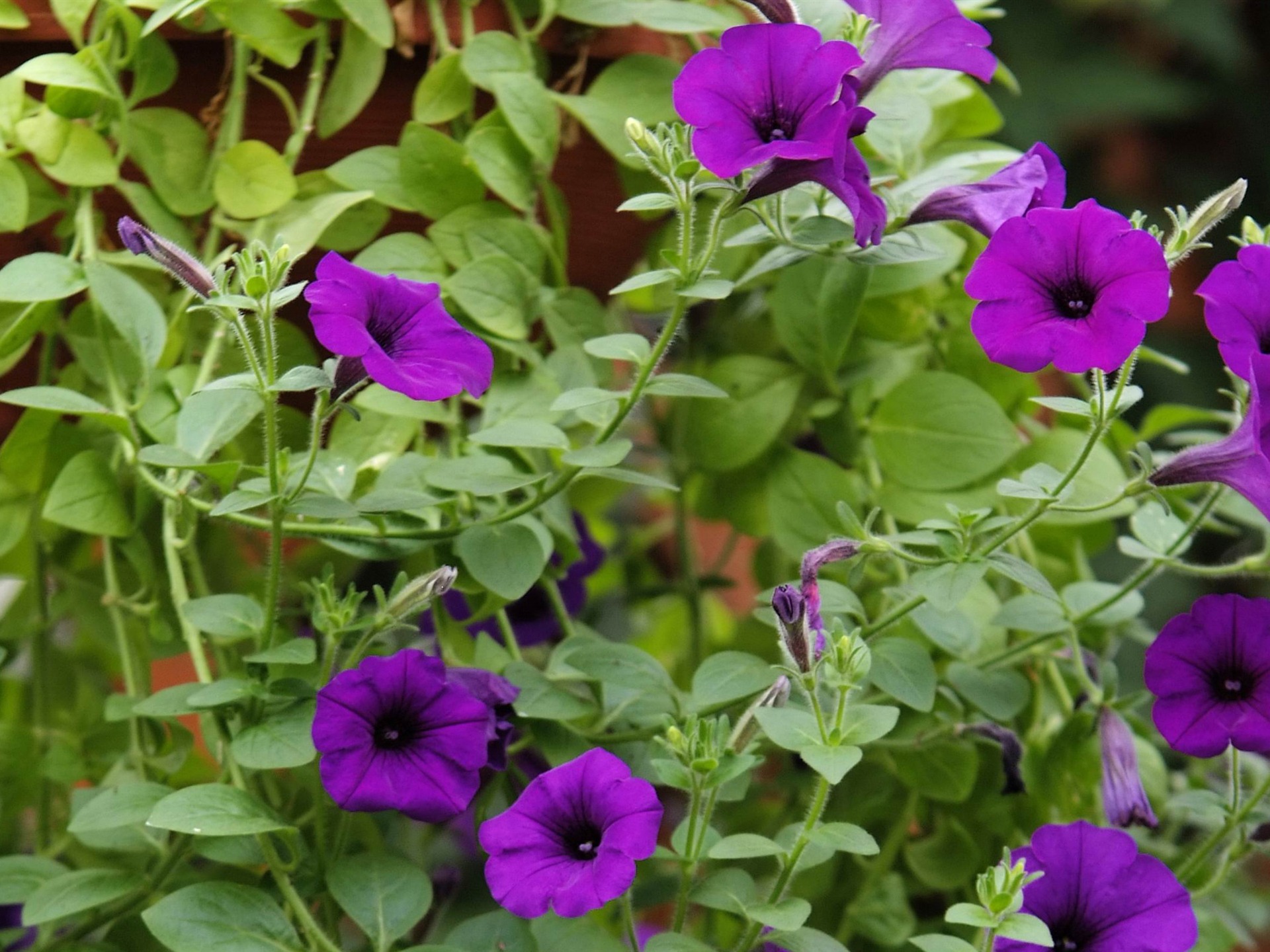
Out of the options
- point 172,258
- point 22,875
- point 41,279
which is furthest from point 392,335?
point 22,875

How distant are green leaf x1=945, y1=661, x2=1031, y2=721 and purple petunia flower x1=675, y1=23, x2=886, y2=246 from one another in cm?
22

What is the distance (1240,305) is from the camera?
478mm

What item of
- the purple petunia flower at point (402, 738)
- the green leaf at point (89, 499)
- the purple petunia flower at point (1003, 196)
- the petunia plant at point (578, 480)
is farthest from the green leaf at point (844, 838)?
the green leaf at point (89, 499)

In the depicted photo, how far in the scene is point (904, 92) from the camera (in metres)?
0.67

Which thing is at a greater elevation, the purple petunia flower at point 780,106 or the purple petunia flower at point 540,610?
the purple petunia flower at point 780,106

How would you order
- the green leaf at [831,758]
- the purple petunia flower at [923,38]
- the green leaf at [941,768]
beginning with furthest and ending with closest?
the green leaf at [941,768] → the purple petunia flower at [923,38] → the green leaf at [831,758]

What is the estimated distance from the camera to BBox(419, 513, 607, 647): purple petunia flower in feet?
2.33

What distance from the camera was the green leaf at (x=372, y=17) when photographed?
23.7 inches

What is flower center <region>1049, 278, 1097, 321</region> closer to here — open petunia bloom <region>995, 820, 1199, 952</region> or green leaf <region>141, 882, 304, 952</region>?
open petunia bloom <region>995, 820, 1199, 952</region>

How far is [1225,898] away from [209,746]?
0.58m

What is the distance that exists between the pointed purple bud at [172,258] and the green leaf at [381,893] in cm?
23

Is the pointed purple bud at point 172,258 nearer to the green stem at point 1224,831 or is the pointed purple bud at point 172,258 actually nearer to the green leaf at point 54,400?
the green leaf at point 54,400

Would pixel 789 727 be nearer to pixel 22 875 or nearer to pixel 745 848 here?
pixel 745 848

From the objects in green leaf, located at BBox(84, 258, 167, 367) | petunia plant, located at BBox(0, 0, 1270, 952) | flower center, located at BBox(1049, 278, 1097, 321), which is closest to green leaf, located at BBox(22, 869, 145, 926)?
petunia plant, located at BBox(0, 0, 1270, 952)
